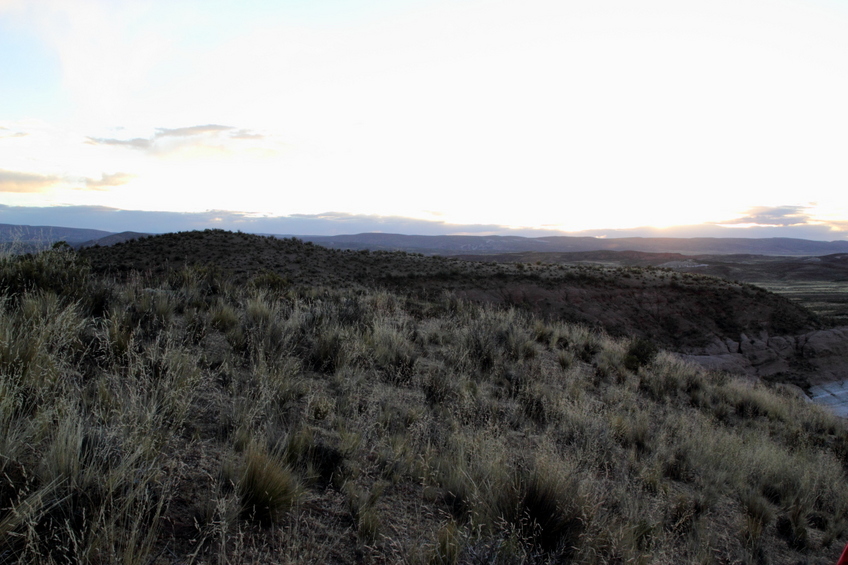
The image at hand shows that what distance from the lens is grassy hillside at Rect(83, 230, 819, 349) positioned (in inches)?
1103

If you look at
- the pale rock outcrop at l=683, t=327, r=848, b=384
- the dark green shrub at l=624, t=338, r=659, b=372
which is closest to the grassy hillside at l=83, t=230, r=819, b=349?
the pale rock outcrop at l=683, t=327, r=848, b=384

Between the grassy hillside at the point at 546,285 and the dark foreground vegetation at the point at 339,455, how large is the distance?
65.2 feet

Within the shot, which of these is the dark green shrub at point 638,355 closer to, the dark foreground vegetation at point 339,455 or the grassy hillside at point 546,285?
the dark foreground vegetation at point 339,455

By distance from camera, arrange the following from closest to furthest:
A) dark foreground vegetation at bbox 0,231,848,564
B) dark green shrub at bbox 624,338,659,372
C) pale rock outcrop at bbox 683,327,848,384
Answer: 1. dark foreground vegetation at bbox 0,231,848,564
2. dark green shrub at bbox 624,338,659,372
3. pale rock outcrop at bbox 683,327,848,384

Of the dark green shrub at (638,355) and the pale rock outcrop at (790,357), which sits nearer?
the dark green shrub at (638,355)

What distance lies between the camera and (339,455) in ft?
11.5

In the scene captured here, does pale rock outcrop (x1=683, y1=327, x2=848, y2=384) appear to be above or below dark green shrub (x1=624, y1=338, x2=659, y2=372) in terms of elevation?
below

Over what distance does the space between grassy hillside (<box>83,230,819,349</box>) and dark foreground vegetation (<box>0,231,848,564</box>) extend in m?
19.9

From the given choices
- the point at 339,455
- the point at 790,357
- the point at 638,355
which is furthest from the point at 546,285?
the point at 339,455

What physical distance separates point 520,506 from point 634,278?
35.7m

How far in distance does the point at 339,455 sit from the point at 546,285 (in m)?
30.2

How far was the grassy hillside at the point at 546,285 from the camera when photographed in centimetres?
2802

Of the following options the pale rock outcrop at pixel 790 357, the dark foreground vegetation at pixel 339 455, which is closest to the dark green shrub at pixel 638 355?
the dark foreground vegetation at pixel 339 455

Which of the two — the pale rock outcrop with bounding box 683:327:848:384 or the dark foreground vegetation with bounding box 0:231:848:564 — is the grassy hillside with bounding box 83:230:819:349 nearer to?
the pale rock outcrop with bounding box 683:327:848:384
